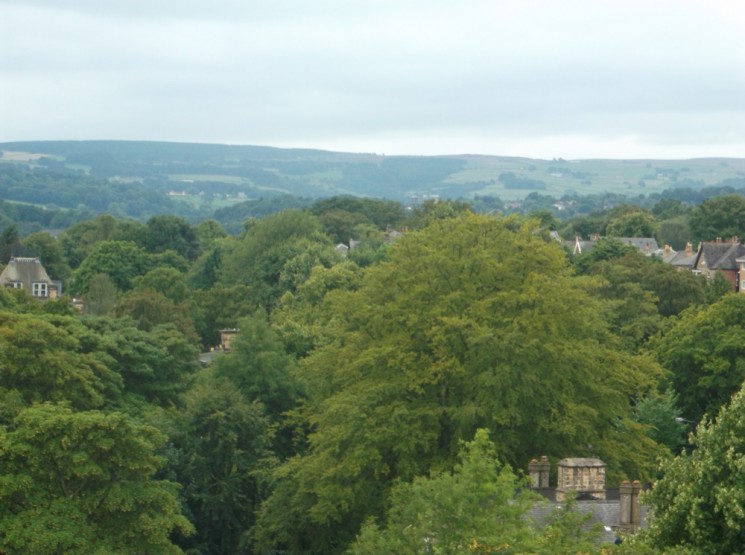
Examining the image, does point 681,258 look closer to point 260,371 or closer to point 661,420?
point 260,371

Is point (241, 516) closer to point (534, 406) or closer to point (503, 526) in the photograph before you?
point (534, 406)

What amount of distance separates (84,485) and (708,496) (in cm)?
1695

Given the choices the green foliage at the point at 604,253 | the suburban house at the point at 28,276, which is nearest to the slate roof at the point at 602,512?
the green foliage at the point at 604,253

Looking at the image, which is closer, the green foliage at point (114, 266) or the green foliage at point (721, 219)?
the green foliage at point (114, 266)

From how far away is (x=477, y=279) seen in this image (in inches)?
1716

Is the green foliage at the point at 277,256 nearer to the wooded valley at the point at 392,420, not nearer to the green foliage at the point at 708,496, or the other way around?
the wooded valley at the point at 392,420

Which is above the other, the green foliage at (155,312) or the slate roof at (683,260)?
the green foliage at (155,312)

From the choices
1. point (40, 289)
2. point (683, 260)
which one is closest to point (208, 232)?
point (40, 289)

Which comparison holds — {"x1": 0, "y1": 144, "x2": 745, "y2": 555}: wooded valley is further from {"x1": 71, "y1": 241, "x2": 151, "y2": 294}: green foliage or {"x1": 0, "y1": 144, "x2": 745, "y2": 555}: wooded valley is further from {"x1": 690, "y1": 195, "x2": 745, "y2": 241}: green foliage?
{"x1": 690, "y1": 195, "x2": 745, "y2": 241}: green foliage

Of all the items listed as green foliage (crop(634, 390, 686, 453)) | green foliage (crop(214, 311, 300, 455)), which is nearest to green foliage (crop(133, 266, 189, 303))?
green foliage (crop(214, 311, 300, 455))

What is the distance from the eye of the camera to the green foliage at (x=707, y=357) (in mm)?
58062

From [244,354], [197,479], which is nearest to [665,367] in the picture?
[244,354]

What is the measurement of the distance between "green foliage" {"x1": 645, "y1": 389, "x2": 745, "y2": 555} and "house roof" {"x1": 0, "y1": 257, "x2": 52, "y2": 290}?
101633 mm

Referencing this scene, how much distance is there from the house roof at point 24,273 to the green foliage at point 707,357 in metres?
73.8
